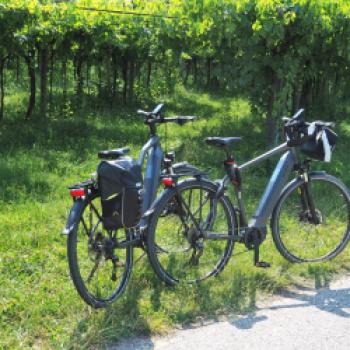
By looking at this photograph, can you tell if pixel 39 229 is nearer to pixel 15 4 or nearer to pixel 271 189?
pixel 271 189

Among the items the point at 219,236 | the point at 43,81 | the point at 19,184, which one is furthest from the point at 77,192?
the point at 43,81

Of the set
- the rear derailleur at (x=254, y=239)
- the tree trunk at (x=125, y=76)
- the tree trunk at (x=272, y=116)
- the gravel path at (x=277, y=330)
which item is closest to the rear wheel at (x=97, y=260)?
the gravel path at (x=277, y=330)

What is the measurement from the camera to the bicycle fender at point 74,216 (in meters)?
3.52

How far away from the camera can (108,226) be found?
3.67 meters

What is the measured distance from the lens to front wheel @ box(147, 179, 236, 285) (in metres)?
4.09

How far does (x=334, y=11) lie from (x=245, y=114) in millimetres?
4394

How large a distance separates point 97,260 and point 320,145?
6.27ft

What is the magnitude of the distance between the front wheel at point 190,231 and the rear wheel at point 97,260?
0.86ft

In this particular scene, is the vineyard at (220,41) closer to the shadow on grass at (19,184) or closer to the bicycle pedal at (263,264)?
the shadow on grass at (19,184)

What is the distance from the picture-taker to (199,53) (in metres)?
8.62

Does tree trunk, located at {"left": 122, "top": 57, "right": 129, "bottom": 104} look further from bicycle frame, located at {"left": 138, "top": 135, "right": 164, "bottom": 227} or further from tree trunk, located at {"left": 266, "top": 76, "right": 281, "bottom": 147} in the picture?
bicycle frame, located at {"left": 138, "top": 135, "right": 164, "bottom": 227}

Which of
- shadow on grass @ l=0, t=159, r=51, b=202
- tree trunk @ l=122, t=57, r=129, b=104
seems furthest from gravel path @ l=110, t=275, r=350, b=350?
tree trunk @ l=122, t=57, r=129, b=104

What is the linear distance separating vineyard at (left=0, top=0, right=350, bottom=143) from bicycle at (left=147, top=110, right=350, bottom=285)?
10.6ft

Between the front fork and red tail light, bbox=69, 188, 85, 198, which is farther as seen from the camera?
the front fork
